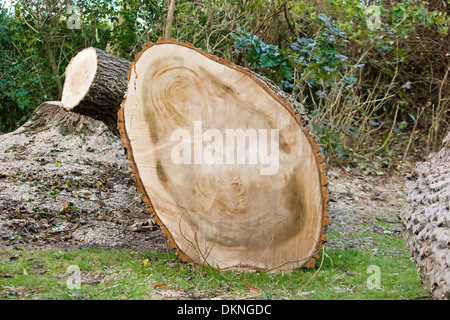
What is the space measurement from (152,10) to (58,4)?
1354 millimetres

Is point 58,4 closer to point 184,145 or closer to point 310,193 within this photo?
point 184,145

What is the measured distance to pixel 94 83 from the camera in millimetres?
3721

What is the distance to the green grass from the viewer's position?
2594 mm

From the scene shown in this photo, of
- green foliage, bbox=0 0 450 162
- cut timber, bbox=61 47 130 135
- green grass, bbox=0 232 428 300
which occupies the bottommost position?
green grass, bbox=0 232 428 300

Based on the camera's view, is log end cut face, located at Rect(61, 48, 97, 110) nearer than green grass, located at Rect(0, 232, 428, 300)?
No

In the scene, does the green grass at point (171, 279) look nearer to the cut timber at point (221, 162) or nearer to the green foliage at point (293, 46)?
the cut timber at point (221, 162)

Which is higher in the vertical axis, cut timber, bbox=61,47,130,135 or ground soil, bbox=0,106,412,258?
cut timber, bbox=61,47,130,135

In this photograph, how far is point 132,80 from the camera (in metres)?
3.11

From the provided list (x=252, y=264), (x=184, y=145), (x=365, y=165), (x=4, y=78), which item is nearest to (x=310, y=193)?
(x=252, y=264)

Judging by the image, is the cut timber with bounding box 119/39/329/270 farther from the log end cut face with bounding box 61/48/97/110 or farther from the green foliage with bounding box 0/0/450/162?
the green foliage with bounding box 0/0/450/162

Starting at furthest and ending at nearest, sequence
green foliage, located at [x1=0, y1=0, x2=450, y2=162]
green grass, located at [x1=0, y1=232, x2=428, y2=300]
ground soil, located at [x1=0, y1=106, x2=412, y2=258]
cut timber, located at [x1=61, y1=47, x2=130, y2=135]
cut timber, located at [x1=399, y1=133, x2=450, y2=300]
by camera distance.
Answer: green foliage, located at [x1=0, y1=0, x2=450, y2=162] → cut timber, located at [x1=61, y1=47, x2=130, y2=135] → ground soil, located at [x1=0, y1=106, x2=412, y2=258] → green grass, located at [x1=0, y1=232, x2=428, y2=300] → cut timber, located at [x1=399, y1=133, x2=450, y2=300]

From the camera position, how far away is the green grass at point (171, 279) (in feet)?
8.51

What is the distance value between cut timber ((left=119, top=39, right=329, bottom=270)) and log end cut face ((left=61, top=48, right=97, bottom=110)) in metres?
0.81

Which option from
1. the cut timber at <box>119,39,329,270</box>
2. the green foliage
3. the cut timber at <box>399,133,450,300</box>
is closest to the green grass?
the cut timber at <box>119,39,329,270</box>
